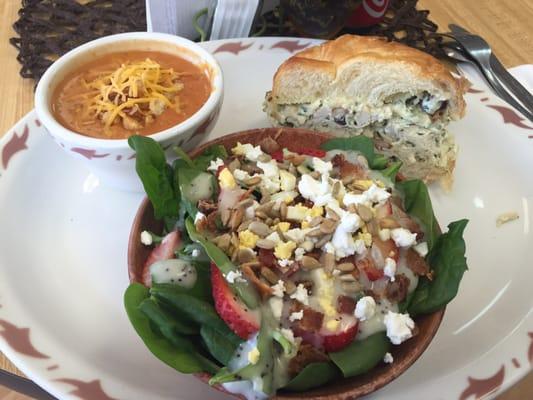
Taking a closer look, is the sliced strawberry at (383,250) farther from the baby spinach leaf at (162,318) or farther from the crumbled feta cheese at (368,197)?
the baby spinach leaf at (162,318)

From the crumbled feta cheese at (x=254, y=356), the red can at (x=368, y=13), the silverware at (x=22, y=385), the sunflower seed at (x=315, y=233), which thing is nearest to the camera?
the crumbled feta cheese at (x=254, y=356)

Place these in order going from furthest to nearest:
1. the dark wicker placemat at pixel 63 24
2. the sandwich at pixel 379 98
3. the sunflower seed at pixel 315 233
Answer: the dark wicker placemat at pixel 63 24 → the sandwich at pixel 379 98 → the sunflower seed at pixel 315 233

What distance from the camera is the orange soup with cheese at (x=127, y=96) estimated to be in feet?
3.99

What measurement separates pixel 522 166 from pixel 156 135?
907mm

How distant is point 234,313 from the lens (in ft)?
2.90

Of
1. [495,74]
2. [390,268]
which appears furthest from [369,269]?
[495,74]

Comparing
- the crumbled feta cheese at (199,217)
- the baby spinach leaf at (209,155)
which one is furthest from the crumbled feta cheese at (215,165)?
the crumbled feta cheese at (199,217)

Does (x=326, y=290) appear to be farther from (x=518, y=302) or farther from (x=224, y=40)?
(x=224, y=40)

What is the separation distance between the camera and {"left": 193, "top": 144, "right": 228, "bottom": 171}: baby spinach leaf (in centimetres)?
116

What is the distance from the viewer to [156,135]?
1.16 meters

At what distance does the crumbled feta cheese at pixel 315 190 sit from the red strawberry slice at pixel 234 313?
236 millimetres

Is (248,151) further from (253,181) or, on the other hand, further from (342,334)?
(342,334)

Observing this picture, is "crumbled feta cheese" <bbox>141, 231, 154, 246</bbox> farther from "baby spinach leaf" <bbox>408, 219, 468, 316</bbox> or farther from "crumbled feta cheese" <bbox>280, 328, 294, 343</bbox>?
"baby spinach leaf" <bbox>408, 219, 468, 316</bbox>

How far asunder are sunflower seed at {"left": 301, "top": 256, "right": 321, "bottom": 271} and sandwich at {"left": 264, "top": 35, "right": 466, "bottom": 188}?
0.54 m
